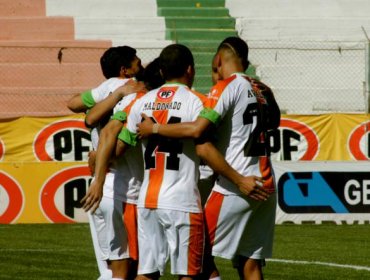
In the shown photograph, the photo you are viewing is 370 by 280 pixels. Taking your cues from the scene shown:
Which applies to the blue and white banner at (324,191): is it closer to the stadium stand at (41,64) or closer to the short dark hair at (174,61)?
the stadium stand at (41,64)

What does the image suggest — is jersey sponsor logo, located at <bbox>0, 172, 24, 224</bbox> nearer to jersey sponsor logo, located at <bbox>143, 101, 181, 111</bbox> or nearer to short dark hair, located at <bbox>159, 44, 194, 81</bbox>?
jersey sponsor logo, located at <bbox>143, 101, 181, 111</bbox>

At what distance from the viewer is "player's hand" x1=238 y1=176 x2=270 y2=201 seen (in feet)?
23.9

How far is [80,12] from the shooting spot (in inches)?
959

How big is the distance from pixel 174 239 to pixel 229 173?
578mm

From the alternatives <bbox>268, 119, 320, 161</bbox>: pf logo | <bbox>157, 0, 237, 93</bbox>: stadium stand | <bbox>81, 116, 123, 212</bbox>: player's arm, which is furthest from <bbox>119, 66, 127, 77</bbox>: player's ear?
<bbox>157, 0, 237, 93</bbox>: stadium stand

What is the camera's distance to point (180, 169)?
23.2 feet

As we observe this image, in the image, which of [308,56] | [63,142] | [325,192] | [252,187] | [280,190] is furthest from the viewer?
[308,56]

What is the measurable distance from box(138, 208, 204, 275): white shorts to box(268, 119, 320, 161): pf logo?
1149cm

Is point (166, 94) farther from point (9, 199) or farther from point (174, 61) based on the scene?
point (9, 199)

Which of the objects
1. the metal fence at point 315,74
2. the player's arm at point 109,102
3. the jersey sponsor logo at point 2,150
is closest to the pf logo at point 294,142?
the metal fence at point 315,74

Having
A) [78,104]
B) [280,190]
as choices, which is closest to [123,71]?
[78,104]

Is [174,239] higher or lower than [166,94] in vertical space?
lower

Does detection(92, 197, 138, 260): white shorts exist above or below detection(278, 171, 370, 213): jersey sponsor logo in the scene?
above

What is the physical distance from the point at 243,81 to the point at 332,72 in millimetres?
16046
